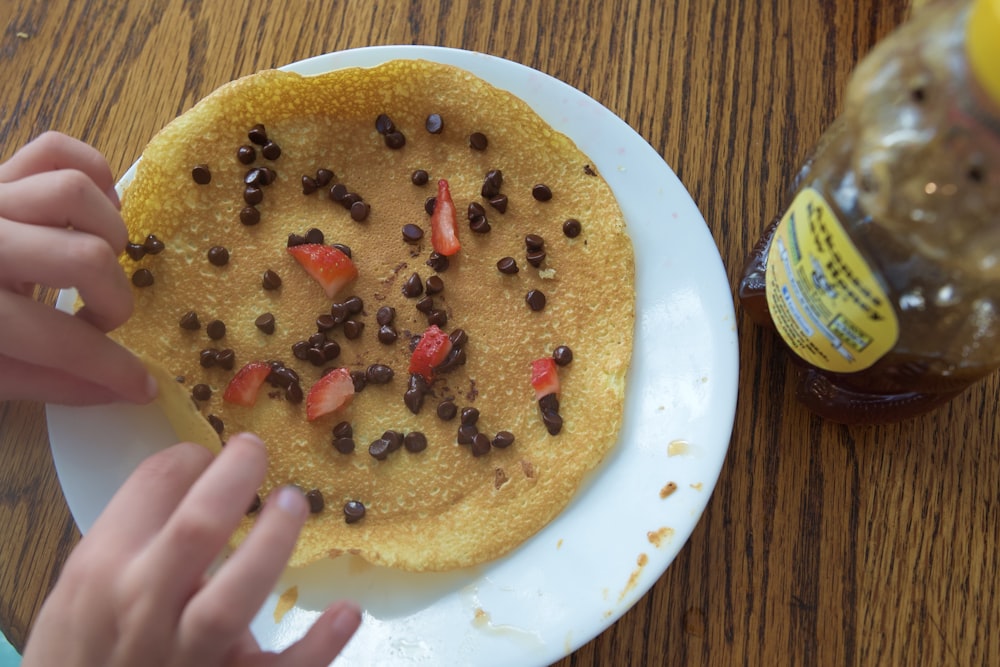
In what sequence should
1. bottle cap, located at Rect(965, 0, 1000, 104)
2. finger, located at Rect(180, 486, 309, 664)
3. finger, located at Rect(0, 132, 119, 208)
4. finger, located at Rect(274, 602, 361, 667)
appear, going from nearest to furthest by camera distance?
1. bottle cap, located at Rect(965, 0, 1000, 104)
2. finger, located at Rect(180, 486, 309, 664)
3. finger, located at Rect(274, 602, 361, 667)
4. finger, located at Rect(0, 132, 119, 208)

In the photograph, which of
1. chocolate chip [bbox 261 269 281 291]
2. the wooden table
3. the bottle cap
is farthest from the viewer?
chocolate chip [bbox 261 269 281 291]

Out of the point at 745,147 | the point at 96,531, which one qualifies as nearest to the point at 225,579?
the point at 96,531

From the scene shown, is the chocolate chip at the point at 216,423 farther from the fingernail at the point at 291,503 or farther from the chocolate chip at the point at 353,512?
the fingernail at the point at 291,503

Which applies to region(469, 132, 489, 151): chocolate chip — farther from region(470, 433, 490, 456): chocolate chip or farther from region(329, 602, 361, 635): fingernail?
region(329, 602, 361, 635): fingernail

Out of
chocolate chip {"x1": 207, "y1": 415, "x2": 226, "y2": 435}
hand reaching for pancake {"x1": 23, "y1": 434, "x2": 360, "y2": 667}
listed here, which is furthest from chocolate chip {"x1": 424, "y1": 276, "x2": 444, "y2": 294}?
hand reaching for pancake {"x1": 23, "y1": 434, "x2": 360, "y2": 667}

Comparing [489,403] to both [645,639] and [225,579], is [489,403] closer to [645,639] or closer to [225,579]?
[645,639]

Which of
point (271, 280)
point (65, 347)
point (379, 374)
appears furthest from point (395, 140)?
point (65, 347)
